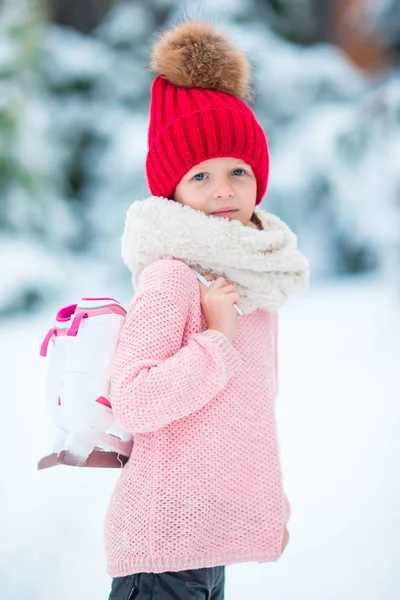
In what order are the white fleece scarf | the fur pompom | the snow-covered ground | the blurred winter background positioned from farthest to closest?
1. the blurred winter background
2. the snow-covered ground
3. the fur pompom
4. the white fleece scarf

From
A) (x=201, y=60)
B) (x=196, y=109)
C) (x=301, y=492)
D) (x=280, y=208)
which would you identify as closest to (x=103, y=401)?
(x=196, y=109)

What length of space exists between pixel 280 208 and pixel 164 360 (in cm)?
434

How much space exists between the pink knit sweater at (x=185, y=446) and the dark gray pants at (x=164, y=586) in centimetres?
4

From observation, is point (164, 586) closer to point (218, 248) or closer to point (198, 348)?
point (198, 348)

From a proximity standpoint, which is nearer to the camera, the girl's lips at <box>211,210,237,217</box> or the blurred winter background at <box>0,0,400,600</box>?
the girl's lips at <box>211,210,237,217</box>

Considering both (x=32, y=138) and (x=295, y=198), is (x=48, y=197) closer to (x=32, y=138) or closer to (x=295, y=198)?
(x=32, y=138)

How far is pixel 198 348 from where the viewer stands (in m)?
0.94

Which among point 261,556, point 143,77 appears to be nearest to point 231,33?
point 261,556

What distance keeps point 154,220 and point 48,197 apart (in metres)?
4.25

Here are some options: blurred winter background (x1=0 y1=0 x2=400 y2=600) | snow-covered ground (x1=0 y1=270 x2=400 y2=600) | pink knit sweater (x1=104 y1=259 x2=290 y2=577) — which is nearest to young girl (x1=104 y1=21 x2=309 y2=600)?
pink knit sweater (x1=104 y1=259 x2=290 y2=577)

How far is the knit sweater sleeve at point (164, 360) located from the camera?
2.96 ft

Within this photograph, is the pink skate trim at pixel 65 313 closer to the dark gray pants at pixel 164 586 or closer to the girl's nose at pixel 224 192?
the girl's nose at pixel 224 192

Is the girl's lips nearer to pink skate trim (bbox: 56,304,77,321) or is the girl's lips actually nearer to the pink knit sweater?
the pink knit sweater

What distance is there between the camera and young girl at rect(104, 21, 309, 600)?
939mm
